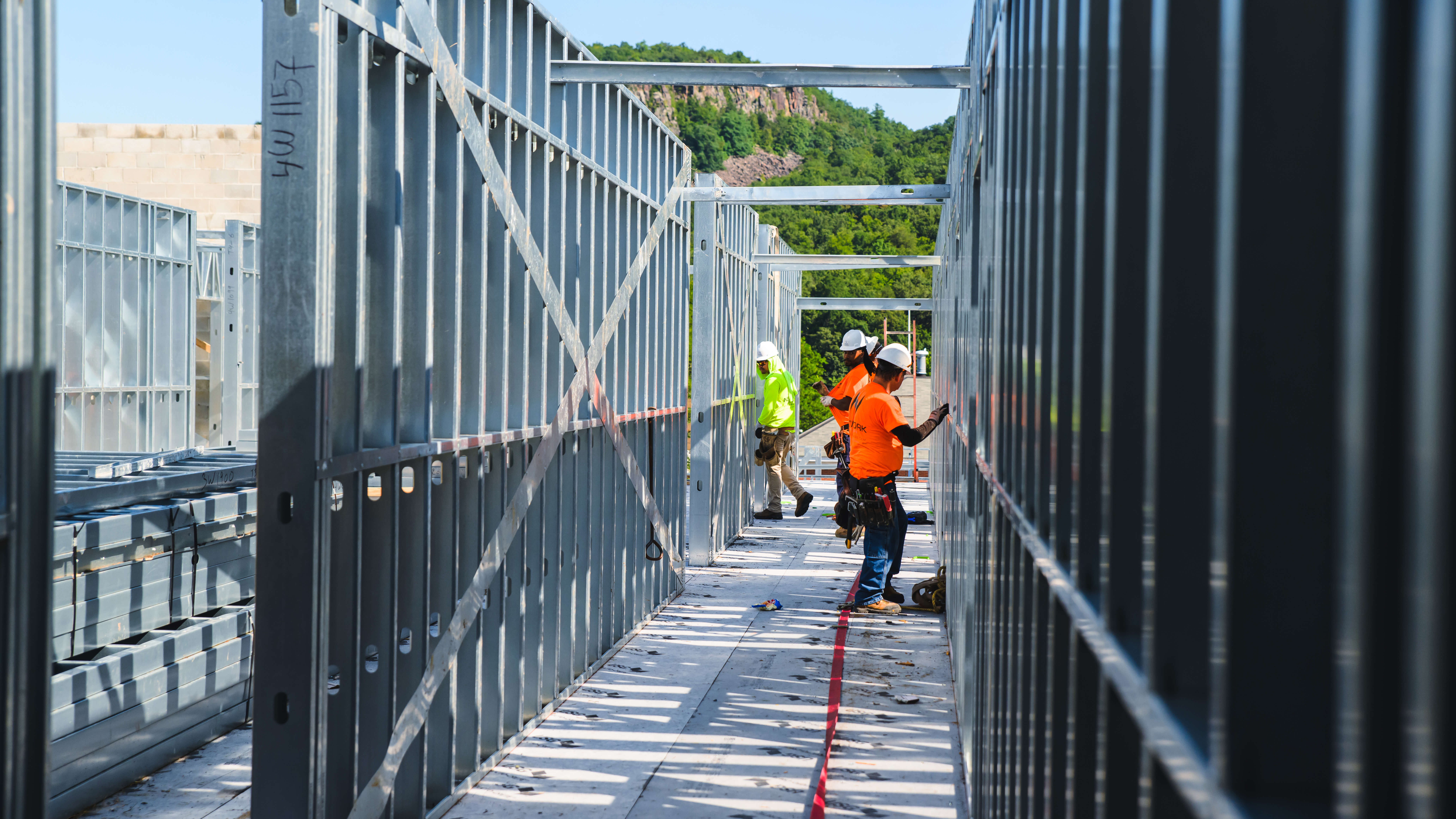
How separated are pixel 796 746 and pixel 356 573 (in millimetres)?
3005

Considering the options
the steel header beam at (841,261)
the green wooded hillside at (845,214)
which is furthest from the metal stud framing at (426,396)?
the green wooded hillside at (845,214)

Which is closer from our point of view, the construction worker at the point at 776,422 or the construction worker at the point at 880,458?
the construction worker at the point at 880,458

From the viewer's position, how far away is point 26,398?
268 cm

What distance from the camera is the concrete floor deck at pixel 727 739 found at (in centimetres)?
554

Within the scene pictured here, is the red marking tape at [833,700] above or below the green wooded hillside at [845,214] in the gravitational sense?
below

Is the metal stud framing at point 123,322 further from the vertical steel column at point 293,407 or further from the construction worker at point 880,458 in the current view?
the vertical steel column at point 293,407

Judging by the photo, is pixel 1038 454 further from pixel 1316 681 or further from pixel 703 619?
pixel 703 619

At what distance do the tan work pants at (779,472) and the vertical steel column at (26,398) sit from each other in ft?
44.4

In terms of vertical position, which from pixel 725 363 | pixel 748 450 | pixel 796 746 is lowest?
pixel 796 746

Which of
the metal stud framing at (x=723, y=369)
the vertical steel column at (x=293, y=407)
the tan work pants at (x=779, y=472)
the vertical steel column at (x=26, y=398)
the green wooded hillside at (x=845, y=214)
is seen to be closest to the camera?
the vertical steel column at (x=26, y=398)

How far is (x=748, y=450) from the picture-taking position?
53.9ft

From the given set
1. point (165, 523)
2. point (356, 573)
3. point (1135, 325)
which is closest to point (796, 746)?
point (356, 573)

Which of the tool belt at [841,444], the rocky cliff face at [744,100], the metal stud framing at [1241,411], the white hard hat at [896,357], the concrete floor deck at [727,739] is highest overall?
the rocky cliff face at [744,100]

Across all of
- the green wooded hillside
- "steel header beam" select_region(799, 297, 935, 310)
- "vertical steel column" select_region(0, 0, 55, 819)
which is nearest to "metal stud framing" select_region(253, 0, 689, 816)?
"vertical steel column" select_region(0, 0, 55, 819)
